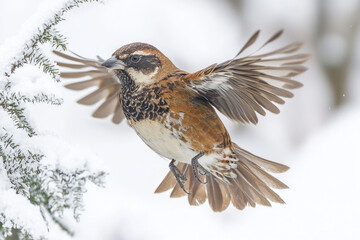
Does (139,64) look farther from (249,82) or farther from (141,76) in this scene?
(249,82)

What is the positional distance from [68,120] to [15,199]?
5.08 meters

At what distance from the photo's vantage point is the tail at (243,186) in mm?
3139

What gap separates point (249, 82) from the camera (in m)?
2.50

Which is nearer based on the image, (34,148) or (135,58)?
(34,148)

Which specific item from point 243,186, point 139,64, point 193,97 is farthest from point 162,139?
point 243,186

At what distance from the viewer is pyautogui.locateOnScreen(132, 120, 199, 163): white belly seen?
255 cm

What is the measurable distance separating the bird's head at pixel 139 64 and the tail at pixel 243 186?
0.67 meters

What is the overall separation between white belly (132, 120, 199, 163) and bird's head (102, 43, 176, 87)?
211 millimetres

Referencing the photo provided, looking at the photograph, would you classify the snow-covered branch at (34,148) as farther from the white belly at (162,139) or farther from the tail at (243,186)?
the tail at (243,186)

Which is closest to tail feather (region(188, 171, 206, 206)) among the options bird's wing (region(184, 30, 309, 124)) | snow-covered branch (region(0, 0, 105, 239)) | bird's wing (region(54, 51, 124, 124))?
bird's wing (region(54, 51, 124, 124))

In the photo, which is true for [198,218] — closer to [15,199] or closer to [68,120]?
[68,120]

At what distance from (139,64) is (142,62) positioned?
2 centimetres

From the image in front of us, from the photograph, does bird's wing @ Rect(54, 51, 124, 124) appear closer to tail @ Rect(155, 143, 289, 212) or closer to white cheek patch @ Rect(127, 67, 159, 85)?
tail @ Rect(155, 143, 289, 212)

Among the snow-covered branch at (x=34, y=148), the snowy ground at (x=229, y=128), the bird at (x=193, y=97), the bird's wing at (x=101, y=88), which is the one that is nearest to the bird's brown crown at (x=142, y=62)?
the bird at (x=193, y=97)
